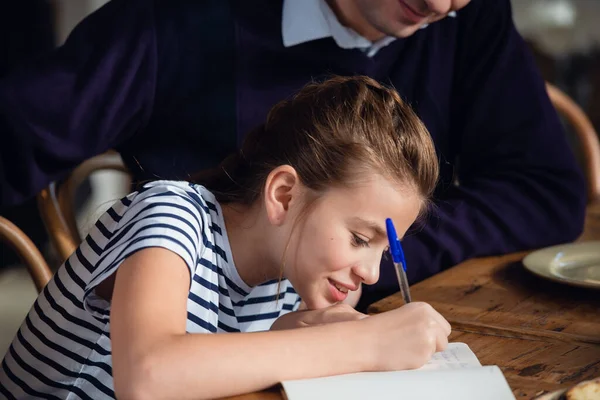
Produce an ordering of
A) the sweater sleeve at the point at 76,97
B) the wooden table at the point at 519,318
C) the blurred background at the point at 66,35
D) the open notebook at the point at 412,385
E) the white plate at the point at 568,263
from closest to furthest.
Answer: the open notebook at the point at 412,385, the wooden table at the point at 519,318, the white plate at the point at 568,263, the sweater sleeve at the point at 76,97, the blurred background at the point at 66,35

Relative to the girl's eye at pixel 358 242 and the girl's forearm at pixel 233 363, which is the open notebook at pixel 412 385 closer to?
the girl's forearm at pixel 233 363

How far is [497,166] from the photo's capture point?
5.03ft

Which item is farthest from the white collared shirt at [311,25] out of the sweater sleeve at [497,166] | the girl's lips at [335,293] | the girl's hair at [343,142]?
the girl's lips at [335,293]

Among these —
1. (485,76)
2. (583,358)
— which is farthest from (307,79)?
(583,358)

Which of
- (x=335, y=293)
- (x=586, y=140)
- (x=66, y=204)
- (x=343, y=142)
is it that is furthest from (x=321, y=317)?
(x=586, y=140)

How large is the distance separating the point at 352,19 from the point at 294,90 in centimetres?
15

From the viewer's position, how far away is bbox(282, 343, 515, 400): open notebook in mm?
778

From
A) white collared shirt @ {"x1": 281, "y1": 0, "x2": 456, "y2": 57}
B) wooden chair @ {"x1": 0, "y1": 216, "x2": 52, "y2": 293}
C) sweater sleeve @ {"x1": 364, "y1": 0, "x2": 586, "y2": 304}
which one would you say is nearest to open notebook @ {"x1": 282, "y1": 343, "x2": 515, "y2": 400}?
sweater sleeve @ {"x1": 364, "y1": 0, "x2": 586, "y2": 304}

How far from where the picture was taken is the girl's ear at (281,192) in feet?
3.44

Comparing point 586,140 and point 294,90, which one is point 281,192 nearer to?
point 294,90

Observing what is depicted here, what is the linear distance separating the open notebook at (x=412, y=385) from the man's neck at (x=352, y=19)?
0.72 metres

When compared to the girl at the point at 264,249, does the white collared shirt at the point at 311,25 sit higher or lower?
higher

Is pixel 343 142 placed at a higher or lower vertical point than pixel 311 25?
lower

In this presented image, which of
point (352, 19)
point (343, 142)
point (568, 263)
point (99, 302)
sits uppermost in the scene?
point (352, 19)
